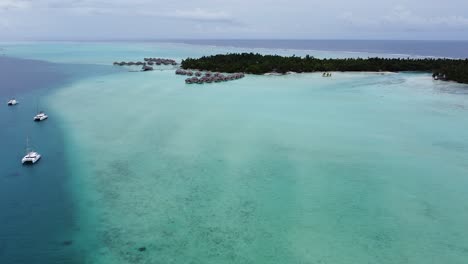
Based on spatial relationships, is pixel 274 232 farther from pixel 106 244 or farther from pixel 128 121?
pixel 128 121

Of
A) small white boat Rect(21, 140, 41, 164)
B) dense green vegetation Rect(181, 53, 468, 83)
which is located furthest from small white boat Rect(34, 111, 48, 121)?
dense green vegetation Rect(181, 53, 468, 83)

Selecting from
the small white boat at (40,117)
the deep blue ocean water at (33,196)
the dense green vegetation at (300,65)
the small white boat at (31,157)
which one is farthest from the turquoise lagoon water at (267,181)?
the dense green vegetation at (300,65)

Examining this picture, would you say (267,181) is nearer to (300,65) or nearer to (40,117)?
(40,117)

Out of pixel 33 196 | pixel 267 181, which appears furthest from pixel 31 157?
pixel 267 181

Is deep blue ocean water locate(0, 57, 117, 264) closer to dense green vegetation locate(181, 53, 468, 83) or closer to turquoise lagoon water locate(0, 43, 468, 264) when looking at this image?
turquoise lagoon water locate(0, 43, 468, 264)

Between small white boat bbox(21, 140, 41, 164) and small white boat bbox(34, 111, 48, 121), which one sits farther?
small white boat bbox(34, 111, 48, 121)
